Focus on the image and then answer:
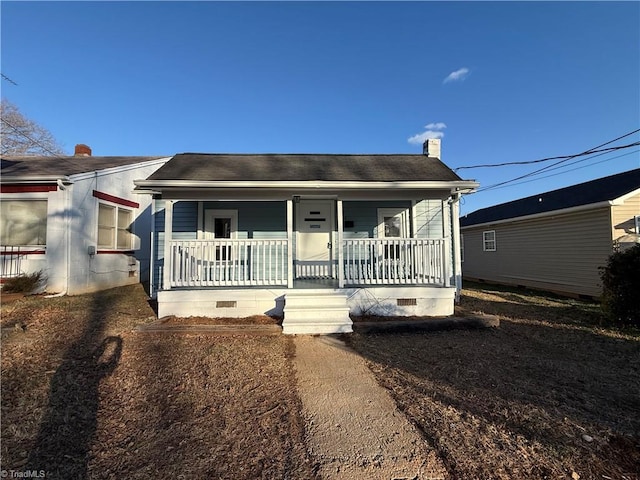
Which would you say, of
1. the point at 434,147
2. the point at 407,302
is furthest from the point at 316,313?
the point at 434,147

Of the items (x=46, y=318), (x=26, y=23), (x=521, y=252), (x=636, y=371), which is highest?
(x=26, y=23)

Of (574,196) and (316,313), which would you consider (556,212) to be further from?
(316,313)

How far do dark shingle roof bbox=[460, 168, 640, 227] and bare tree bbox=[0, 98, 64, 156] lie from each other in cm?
2687

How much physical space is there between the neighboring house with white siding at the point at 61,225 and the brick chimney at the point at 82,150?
10.3ft

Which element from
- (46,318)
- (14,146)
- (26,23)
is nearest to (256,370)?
(46,318)

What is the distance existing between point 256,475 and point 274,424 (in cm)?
65

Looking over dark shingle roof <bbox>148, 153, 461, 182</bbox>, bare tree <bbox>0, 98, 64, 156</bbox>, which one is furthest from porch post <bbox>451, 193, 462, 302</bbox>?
bare tree <bbox>0, 98, 64, 156</bbox>

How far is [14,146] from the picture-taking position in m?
19.2

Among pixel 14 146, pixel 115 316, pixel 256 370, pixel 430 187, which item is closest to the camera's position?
pixel 256 370

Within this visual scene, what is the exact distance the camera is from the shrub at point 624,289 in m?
6.02

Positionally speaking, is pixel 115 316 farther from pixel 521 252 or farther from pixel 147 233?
pixel 521 252

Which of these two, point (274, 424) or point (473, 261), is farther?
point (473, 261)

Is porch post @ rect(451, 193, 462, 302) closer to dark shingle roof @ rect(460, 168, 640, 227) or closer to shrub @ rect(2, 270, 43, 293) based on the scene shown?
dark shingle roof @ rect(460, 168, 640, 227)

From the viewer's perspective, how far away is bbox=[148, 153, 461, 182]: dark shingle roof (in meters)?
7.07
